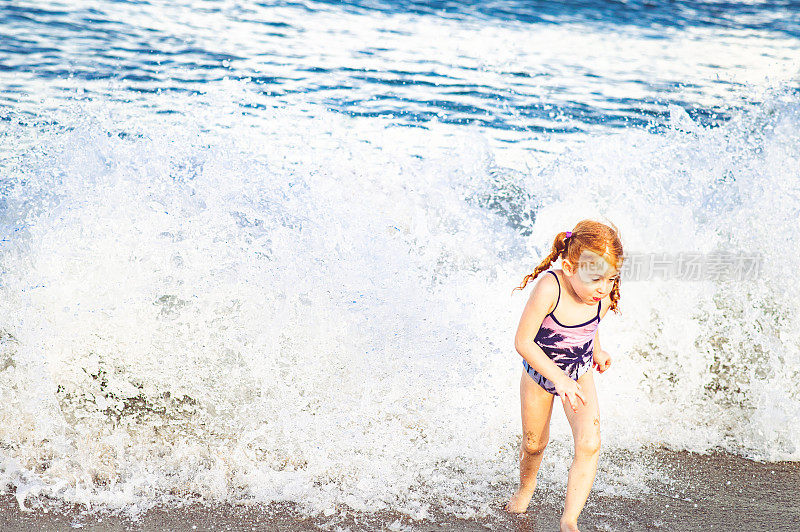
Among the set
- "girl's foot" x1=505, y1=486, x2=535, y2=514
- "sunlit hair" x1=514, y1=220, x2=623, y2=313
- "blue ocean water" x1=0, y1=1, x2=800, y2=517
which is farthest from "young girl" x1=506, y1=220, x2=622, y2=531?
"blue ocean water" x1=0, y1=1, x2=800, y2=517

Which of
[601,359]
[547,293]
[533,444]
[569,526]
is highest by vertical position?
[547,293]

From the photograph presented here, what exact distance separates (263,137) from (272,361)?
337 centimetres

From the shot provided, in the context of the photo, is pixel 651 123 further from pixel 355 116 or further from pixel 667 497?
→ pixel 667 497

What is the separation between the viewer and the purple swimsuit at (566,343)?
2.30 meters

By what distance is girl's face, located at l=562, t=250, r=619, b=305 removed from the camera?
217 centimetres

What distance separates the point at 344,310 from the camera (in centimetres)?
343

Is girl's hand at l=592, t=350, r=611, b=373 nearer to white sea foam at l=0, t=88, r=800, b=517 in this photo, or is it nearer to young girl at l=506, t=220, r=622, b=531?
young girl at l=506, t=220, r=622, b=531

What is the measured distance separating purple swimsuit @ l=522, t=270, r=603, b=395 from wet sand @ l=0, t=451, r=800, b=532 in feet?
1.83

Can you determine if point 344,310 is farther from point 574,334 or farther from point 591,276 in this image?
point 591,276

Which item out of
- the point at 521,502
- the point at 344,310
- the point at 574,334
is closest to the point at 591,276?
the point at 574,334

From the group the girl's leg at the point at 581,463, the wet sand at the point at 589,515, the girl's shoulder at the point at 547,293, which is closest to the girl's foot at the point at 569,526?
the girl's leg at the point at 581,463

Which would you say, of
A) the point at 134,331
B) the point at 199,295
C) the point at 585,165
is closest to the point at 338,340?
the point at 199,295

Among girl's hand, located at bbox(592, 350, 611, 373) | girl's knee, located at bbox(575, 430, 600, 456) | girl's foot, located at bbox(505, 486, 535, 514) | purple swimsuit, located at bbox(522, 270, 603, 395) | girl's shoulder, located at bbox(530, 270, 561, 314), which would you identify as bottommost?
girl's foot, located at bbox(505, 486, 535, 514)

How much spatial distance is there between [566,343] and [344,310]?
139 centimetres
